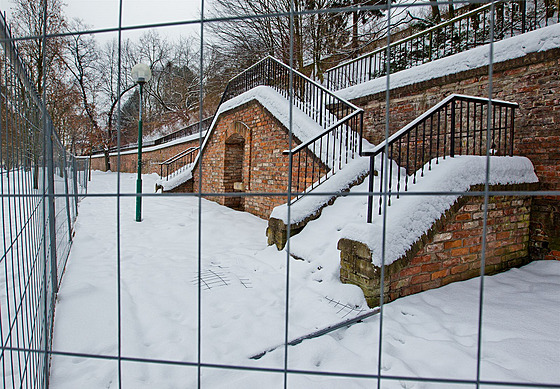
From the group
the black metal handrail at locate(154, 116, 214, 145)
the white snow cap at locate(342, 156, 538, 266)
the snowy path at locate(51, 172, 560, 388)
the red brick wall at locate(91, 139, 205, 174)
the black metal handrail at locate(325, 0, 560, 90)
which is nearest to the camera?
the snowy path at locate(51, 172, 560, 388)

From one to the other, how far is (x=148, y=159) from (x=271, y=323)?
1380 centimetres

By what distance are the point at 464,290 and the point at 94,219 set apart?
604 cm

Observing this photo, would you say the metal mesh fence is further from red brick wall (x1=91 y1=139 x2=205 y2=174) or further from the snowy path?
red brick wall (x1=91 y1=139 x2=205 y2=174)

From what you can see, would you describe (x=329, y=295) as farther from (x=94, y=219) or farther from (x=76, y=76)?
(x=94, y=219)

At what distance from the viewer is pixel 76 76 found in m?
1.63

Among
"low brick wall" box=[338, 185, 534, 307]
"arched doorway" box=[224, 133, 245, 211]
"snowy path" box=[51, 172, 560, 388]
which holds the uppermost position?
"arched doorway" box=[224, 133, 245, 211]

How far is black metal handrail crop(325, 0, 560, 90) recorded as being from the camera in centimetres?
589

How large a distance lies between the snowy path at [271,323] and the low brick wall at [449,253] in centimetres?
14

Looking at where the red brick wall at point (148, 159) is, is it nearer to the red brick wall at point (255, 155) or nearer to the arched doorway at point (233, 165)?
the red brick wall at point (255, 155)

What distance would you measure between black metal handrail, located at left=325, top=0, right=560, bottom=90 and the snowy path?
453 cm

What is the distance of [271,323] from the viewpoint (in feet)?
8.45

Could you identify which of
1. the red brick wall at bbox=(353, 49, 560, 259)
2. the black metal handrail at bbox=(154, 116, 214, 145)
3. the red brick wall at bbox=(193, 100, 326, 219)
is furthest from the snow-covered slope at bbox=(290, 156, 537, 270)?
the black metal handrail at bbox=(154, 116, 214, 145)

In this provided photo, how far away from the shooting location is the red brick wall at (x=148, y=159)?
12836mm

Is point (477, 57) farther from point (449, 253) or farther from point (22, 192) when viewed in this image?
point (22, 192)
